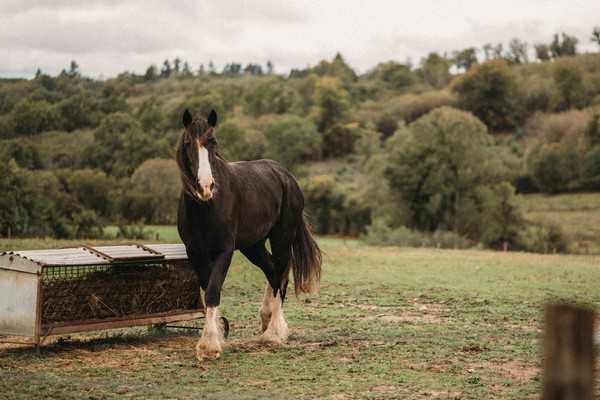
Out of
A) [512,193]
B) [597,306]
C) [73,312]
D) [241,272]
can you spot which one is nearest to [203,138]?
[73,312]

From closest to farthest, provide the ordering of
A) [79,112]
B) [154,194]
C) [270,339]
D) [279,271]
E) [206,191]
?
[206,191]
[270,339]
[279,271]
[154,194]
[79,112]

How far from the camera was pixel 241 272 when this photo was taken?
19734 millimetres

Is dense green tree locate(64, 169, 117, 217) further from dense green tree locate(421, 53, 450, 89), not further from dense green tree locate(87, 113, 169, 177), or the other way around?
dense green tree locate(421, 53, 450, 89)

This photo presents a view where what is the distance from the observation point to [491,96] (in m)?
114

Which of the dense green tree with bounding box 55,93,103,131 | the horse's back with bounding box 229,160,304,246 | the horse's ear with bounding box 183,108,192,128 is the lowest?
the horse's back with bounding box 229,160,304,246

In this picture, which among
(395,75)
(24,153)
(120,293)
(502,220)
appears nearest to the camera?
(120,293)

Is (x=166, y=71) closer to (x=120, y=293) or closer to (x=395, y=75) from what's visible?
(x=395, y=75)

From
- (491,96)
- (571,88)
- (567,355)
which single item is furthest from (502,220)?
(571,88)

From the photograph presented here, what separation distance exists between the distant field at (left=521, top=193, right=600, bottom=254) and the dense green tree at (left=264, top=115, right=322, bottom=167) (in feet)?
137

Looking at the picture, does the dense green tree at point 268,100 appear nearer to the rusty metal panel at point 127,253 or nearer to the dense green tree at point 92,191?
the dense green tree at point 92,191

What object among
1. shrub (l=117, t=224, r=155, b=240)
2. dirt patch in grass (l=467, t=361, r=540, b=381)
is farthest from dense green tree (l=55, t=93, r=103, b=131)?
dirt patch in grass (l=467, t=361, r=540, b=381)

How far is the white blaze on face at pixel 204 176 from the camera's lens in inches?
312

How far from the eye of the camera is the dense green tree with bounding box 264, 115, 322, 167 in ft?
348

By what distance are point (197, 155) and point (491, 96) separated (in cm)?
11183
